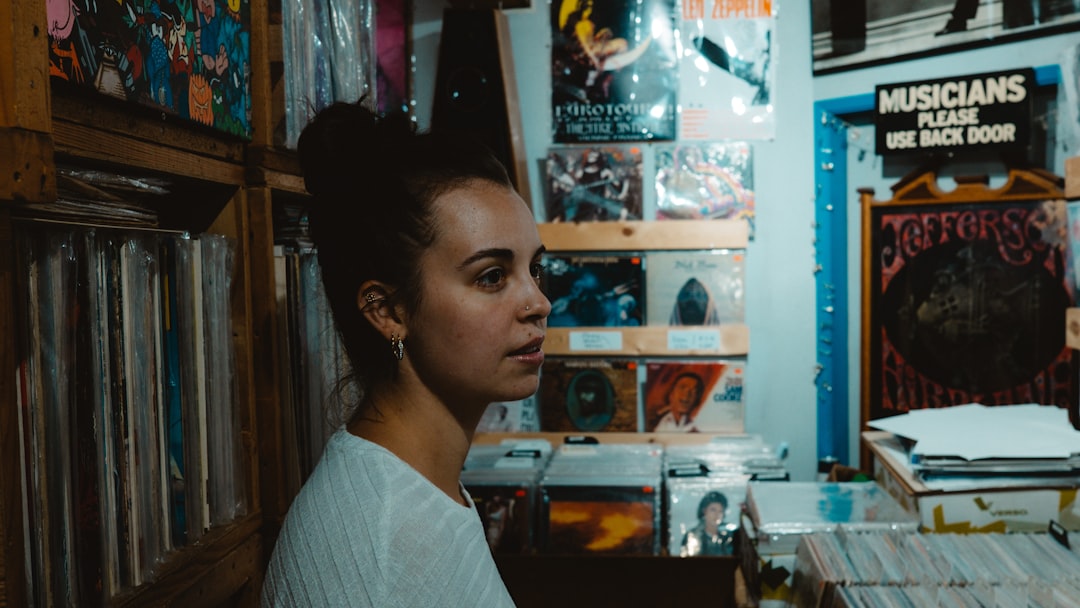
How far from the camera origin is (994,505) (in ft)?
5.26

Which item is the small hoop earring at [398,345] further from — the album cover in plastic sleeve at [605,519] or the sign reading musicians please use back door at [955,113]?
the sign reading musicians please use back door at [955,113]

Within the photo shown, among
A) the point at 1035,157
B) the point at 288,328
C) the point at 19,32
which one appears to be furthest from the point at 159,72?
the point at 1035,157

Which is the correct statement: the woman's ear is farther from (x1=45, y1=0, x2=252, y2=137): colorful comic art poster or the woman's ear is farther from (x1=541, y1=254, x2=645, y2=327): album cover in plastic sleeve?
(x1=541, y1=254, x2=645, y2=327): album cover in plastic sleeve

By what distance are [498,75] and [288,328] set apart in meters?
1.38

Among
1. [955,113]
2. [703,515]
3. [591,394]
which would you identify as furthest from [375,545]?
[955,113]

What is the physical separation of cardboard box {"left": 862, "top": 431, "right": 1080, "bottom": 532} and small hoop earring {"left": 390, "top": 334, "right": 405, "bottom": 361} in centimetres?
118

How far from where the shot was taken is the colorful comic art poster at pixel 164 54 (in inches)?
33.6

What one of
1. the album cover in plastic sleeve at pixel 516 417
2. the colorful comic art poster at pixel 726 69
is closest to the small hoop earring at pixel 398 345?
the album cover in plastic sleeve at pixel 516 417

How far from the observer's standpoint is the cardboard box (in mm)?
1593

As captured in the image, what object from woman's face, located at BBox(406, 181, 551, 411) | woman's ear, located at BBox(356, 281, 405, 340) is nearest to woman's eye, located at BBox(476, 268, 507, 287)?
woman's face, located at BBox(406, 181, 551, 411)

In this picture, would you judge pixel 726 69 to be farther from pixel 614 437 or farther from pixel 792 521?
pixel 792 521

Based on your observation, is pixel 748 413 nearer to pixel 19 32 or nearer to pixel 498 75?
pixel 498 75

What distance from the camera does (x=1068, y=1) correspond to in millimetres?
2260

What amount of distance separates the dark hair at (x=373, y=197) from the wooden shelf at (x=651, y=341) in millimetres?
1600
